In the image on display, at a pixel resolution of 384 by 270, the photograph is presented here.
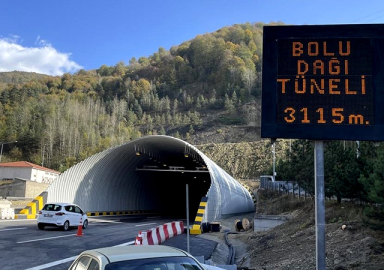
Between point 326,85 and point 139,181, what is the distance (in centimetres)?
3667

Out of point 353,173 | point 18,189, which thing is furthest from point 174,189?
point 353,173

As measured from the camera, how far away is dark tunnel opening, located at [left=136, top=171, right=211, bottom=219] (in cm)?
4944

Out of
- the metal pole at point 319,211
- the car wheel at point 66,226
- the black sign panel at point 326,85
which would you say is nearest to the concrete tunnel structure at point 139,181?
the car wheel at point 66,226

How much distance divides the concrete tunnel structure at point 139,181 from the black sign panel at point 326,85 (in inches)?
680

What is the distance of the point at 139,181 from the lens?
43.9 m

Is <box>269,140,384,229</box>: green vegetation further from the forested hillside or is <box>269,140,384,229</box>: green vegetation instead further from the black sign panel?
the forested hillside

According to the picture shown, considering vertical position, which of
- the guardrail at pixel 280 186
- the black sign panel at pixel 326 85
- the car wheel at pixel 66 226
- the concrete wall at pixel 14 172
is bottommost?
the car wheel at pixel 66 226

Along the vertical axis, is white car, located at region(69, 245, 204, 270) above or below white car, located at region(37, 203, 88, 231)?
above

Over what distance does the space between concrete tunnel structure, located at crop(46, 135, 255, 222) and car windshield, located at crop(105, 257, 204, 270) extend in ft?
67.6

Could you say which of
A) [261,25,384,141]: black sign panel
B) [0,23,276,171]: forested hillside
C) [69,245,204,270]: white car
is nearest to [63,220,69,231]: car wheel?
[261,25,384,141]: black sign panel

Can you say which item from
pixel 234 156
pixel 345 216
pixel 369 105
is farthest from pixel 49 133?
pixel 369 105

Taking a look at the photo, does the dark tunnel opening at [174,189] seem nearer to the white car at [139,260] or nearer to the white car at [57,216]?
the white car at [57,216]

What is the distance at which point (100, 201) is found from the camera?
3525 centimetres

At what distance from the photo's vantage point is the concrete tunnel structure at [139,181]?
3023cm
